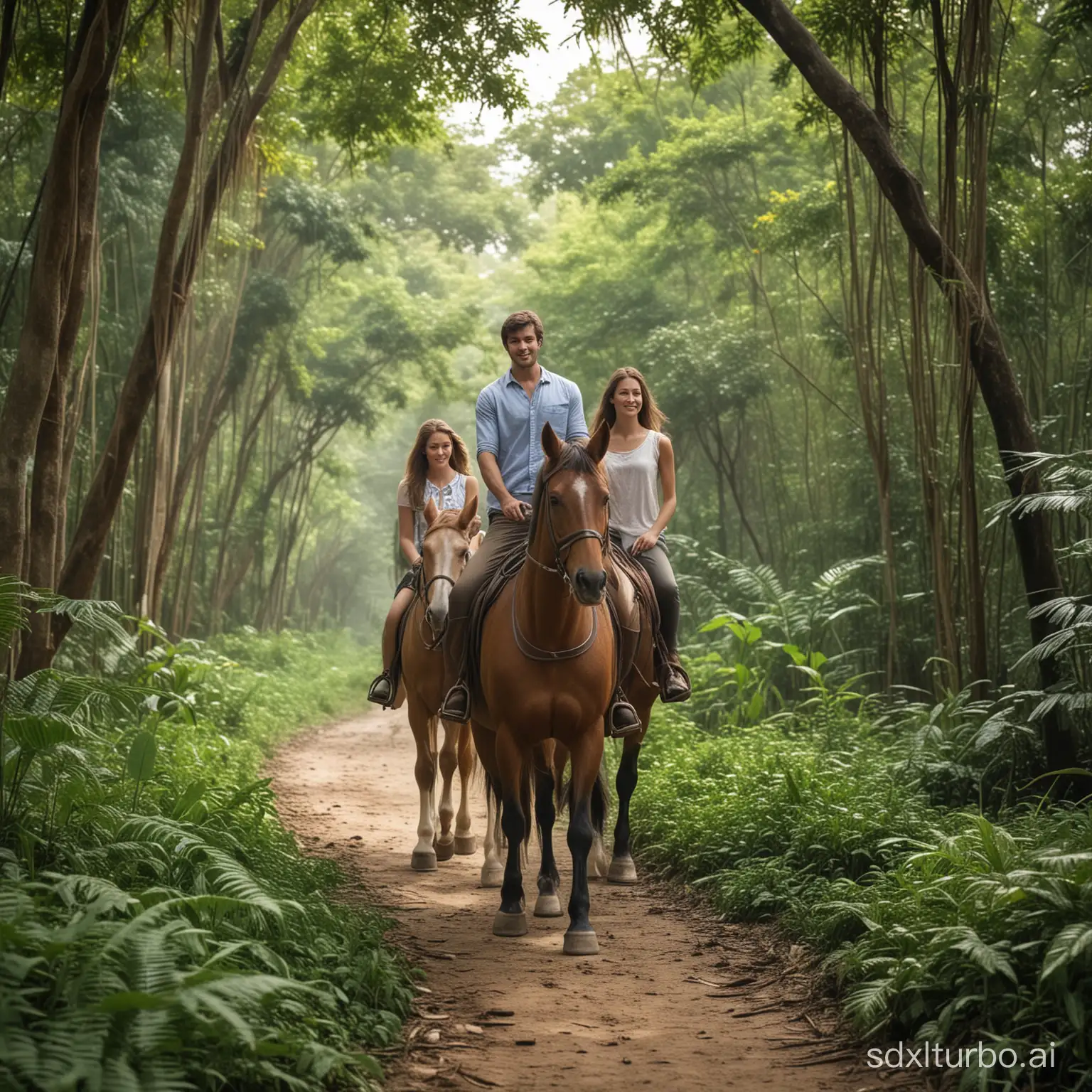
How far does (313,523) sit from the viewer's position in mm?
32781

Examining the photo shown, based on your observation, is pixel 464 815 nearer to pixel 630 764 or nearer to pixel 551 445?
pixel 630 764

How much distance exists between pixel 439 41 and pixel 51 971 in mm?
8968

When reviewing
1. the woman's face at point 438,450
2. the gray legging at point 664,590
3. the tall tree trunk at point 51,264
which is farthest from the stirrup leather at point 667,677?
the tall tree trunk at point 51,264

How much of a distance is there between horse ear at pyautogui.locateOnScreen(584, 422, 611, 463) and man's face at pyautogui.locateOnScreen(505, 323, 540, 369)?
96 cm

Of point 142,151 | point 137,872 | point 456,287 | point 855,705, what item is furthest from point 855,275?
point 456,287

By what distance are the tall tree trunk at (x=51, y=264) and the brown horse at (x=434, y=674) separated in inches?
83.5

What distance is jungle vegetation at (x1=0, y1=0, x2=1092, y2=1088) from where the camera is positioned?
11.5ft

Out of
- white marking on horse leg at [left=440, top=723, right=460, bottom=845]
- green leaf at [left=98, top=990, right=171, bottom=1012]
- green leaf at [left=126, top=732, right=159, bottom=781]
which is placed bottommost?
white marking on horse leg at [left=440, top=723, right=460, bottom=845]

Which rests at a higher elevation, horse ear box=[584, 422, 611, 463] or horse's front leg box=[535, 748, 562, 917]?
horse ear box=[584, 422, 611, 463]

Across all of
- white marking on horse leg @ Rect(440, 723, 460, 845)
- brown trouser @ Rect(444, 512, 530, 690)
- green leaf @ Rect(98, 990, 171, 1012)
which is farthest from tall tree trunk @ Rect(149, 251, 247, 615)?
green leaf @ Rect(98, 990, 171, 1012)

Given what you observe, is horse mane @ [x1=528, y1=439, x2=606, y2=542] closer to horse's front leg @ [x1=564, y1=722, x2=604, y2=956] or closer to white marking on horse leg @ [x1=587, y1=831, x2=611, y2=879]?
horse's front leg @ [x1=564, y1=722, x2=604, y2=956]

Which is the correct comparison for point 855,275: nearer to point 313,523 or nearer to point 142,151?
point 142,151

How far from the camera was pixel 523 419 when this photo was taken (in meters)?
5.74

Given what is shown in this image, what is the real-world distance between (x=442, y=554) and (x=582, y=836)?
2002 mm
